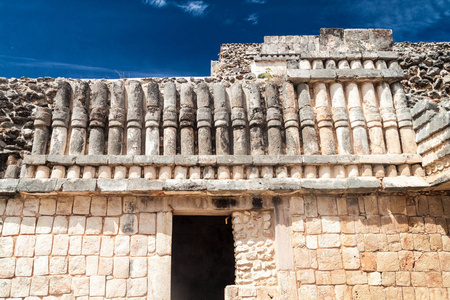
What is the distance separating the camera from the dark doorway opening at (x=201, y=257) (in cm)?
1017

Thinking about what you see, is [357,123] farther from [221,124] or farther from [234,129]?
[221,124]

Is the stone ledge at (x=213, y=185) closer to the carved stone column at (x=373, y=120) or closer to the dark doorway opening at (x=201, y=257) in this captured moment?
the carved stone column at (x=373, y=120)

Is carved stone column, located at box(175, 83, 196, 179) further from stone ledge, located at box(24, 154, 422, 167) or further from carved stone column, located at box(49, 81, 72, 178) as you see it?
carved stone column, located at box(49, 81, 72, 178)

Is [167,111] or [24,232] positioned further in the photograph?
[167,111]

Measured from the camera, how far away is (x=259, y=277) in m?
A: 5.49

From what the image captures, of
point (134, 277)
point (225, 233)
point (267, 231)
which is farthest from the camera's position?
point (225, 233)

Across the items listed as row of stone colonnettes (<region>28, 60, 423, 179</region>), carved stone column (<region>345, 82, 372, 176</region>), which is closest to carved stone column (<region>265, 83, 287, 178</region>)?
row of stone colonnettes (<region>28, 60, 423, 179</region>)

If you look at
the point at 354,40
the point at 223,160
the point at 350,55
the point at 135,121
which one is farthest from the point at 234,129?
the point at 354,40

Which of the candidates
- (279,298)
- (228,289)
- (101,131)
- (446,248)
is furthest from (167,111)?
(446,248)

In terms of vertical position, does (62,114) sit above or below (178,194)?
above

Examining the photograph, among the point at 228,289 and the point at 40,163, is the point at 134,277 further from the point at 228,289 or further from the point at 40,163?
the point at 40,163

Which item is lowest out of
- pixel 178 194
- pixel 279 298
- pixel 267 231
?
pixel 279 298

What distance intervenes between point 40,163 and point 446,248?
20.1ft

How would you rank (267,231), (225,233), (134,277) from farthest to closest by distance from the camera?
(225,233), (267,231), (134,277)
